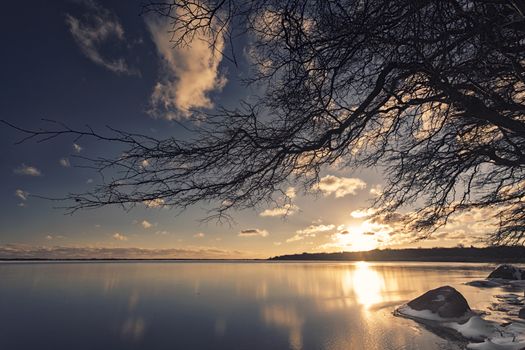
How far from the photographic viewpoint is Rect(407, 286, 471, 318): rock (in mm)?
13234

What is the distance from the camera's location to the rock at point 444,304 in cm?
1323

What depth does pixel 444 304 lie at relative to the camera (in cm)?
1367

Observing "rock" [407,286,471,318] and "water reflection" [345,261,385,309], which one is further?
"water reflection" [345,261,385,309]

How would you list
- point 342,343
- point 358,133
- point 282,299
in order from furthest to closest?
point 282,299 < point 342,343 < point 358,133

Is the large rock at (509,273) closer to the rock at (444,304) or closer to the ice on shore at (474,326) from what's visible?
the ice on shore at (474,326)

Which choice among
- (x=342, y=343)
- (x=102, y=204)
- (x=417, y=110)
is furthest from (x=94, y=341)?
(x=417, y=110)

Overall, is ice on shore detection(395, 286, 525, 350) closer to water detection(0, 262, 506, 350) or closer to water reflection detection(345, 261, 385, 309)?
water detection(0, 262, 506, 350)

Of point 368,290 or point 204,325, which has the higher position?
point 368,290

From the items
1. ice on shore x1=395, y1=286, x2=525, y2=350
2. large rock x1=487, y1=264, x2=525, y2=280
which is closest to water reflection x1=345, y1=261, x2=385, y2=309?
ice on shore x1=395, y1=286, x2=525, y2=350

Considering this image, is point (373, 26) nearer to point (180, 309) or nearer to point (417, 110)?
point (417, 110)

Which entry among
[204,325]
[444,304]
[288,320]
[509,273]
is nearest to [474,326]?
[444,304]

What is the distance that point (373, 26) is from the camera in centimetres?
255

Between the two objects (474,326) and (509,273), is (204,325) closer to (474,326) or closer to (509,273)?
A: (474,326)

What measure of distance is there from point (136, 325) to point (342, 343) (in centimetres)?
829
